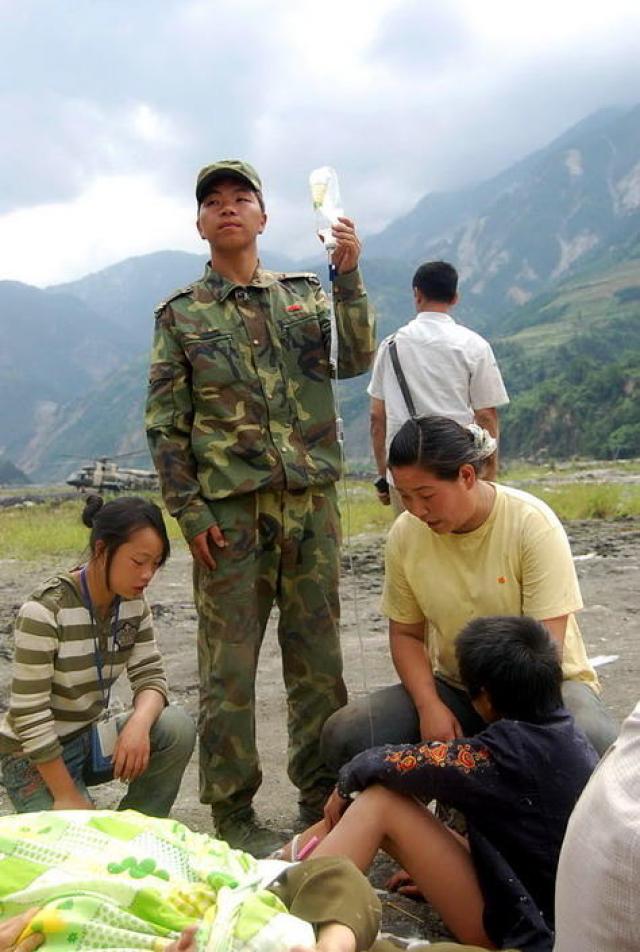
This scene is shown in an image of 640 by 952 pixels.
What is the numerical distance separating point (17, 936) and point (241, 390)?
5.74ft

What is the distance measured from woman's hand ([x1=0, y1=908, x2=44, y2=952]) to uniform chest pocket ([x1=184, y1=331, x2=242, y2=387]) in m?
1.70

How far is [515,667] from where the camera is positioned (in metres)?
2.21

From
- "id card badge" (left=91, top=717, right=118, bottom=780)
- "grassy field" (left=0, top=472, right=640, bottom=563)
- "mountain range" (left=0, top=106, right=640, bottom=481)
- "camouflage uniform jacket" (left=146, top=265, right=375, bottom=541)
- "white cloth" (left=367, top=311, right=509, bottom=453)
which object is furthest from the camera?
"mountain range" (left=0, top=106, right=640, bottom=481)

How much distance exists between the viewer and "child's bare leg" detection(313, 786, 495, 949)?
2.29 m

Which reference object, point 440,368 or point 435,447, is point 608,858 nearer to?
point 435,447

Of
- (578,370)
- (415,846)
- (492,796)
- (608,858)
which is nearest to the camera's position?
(608,858)

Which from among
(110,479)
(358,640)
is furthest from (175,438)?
(110,479)

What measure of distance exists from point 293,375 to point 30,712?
51.2 inches

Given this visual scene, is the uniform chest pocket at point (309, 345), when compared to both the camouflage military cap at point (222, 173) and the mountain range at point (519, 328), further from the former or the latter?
the mountain range at point (519, 328)

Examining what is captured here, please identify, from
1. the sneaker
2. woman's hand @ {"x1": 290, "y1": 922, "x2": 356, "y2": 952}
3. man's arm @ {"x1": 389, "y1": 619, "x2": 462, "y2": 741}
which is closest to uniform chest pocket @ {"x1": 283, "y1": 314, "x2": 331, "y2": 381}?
man's arm @ {"x1": 389, "y1": 619, "x2": 462, "y2": 741}

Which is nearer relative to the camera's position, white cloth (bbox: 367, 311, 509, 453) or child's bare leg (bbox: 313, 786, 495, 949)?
child's bare leg (bbox: 313, 786, 495, 949)

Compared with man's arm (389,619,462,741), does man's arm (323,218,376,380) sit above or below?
above

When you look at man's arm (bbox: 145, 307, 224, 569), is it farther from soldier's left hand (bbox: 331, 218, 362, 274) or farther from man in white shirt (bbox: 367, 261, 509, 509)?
man in white shirt (bbox: 367, 261, 509, 509)

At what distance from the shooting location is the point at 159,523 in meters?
2.70
